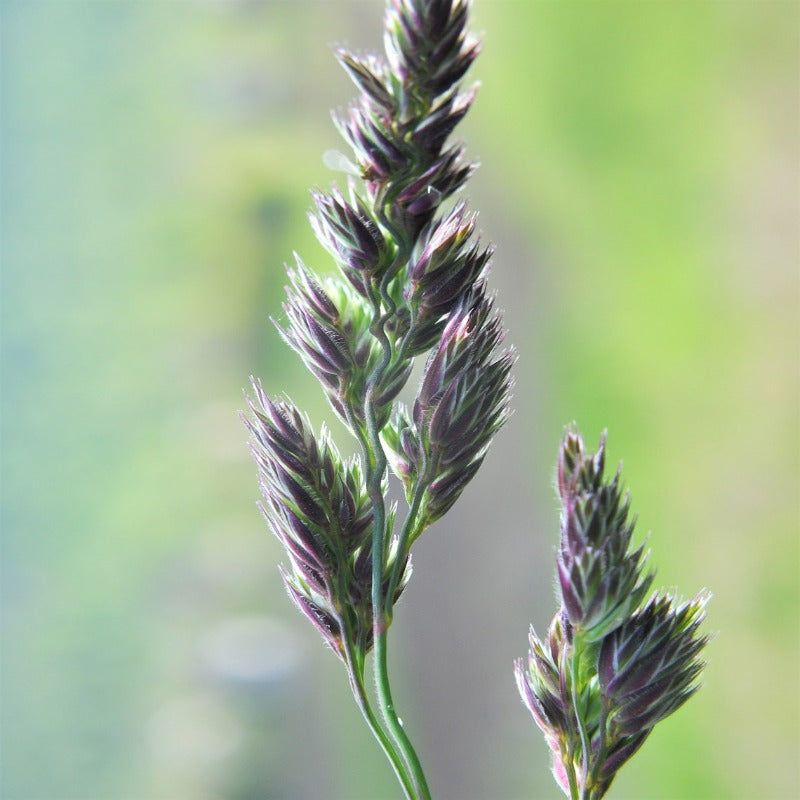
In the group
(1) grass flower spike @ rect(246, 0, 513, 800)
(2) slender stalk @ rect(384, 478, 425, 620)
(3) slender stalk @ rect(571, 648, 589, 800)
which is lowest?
(3) slender stalk @ rect(571, 648, 589, 800)

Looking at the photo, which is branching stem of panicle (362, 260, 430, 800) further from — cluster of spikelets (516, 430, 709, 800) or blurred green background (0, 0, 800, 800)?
blurred green background (0, 0, 800, 800)

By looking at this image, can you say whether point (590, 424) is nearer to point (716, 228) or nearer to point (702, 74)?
point (716, 228)

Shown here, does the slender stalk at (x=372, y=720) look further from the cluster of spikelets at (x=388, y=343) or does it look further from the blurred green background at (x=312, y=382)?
the blurred green background at (x=312, y=382)

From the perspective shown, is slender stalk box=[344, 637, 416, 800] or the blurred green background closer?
slender stalk box=[344, 637, 416, 800]

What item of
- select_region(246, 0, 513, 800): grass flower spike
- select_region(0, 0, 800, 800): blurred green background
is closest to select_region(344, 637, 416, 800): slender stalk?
select_region(246, 0, 513, 800): grass flower spike

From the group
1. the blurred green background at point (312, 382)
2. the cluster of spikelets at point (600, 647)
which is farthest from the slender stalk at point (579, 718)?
Answer: the blurred green background at point (312, 382)

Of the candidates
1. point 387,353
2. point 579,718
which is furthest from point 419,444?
point 579,718

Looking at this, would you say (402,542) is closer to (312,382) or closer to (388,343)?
(388,343)

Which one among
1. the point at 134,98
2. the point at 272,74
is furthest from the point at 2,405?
the point at 272,74
